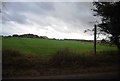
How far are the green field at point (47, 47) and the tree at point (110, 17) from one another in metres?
1.65

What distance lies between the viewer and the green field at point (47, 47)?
57.8 feet

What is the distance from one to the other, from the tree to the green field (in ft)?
5.42

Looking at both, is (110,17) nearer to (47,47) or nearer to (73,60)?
(73,60)

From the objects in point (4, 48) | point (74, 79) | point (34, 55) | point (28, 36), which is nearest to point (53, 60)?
point (34, 55)

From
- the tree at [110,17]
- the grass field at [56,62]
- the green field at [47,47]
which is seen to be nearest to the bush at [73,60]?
the grass field at [56,62]

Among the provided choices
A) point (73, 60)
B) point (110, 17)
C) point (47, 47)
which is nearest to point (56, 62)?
point (73, 60)

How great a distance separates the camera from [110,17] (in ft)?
55.1

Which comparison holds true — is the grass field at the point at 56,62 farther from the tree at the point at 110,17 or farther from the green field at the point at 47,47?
the tree at the point at 110,17

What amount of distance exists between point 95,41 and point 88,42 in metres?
1.84

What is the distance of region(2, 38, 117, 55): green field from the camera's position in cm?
1762

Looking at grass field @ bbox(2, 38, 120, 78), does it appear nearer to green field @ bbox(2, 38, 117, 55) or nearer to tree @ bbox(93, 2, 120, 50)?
green field @ bbox(2, 38, 117, 55)

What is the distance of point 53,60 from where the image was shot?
1578cm

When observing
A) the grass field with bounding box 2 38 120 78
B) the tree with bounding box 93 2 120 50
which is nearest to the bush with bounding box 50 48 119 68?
the grass field with bounding box 2 38 120 78

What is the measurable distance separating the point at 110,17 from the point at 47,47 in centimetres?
820
